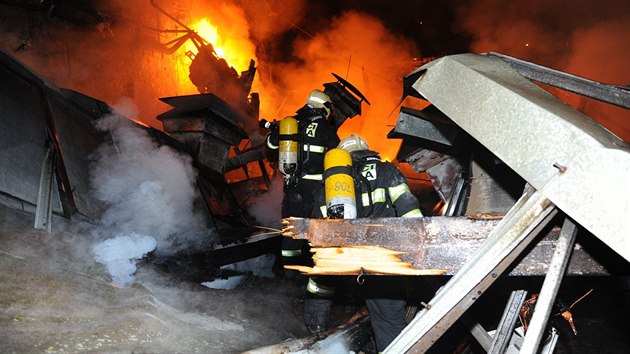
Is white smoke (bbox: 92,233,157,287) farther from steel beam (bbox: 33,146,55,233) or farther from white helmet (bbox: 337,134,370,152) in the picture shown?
white helmet (bbox: 337,134,370,152)

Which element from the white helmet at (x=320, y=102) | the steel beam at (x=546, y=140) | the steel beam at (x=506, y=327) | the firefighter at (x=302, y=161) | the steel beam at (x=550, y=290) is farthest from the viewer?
the white helmet at (x=320, y=102)

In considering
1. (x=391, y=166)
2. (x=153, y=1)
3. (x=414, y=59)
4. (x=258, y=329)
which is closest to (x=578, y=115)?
(x=391, y=166)

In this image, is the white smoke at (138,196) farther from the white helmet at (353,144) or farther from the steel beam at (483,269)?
the steel beam at (483,269)

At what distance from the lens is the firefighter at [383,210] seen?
3865mm

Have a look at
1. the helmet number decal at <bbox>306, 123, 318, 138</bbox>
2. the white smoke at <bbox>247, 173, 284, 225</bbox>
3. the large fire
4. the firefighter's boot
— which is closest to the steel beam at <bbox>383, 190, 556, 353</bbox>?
the firefighter's boot

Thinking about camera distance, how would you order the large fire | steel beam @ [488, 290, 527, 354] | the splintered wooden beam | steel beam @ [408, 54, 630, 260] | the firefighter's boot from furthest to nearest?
the large fire
the firefighter's boot
steel beam @ [488, 290, 527, 354]
the splintered wooden beam
steel beam @ [408, 54, 630, 260]

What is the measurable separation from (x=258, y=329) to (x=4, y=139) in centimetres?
333

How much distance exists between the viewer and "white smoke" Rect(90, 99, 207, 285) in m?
4.22

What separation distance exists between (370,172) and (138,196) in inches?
123

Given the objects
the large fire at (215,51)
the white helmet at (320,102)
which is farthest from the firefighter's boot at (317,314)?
the large fire at (215,51)

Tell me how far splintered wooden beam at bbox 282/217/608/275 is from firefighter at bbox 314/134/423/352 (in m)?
1.71

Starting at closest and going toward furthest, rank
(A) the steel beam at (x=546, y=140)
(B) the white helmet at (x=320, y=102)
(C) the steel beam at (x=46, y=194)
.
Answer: (A) the steel beam at (x=546, y=140)
(C) the steel beam at (x=46, y=194)
(B) the white helmet at (x=320, y=102)

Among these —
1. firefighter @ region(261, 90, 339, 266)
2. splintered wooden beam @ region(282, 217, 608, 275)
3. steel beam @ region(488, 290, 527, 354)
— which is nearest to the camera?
splintered wooden beam @ region(282, 217, 608, 275)

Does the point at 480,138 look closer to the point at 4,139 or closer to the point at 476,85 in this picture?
the point at 476,85
